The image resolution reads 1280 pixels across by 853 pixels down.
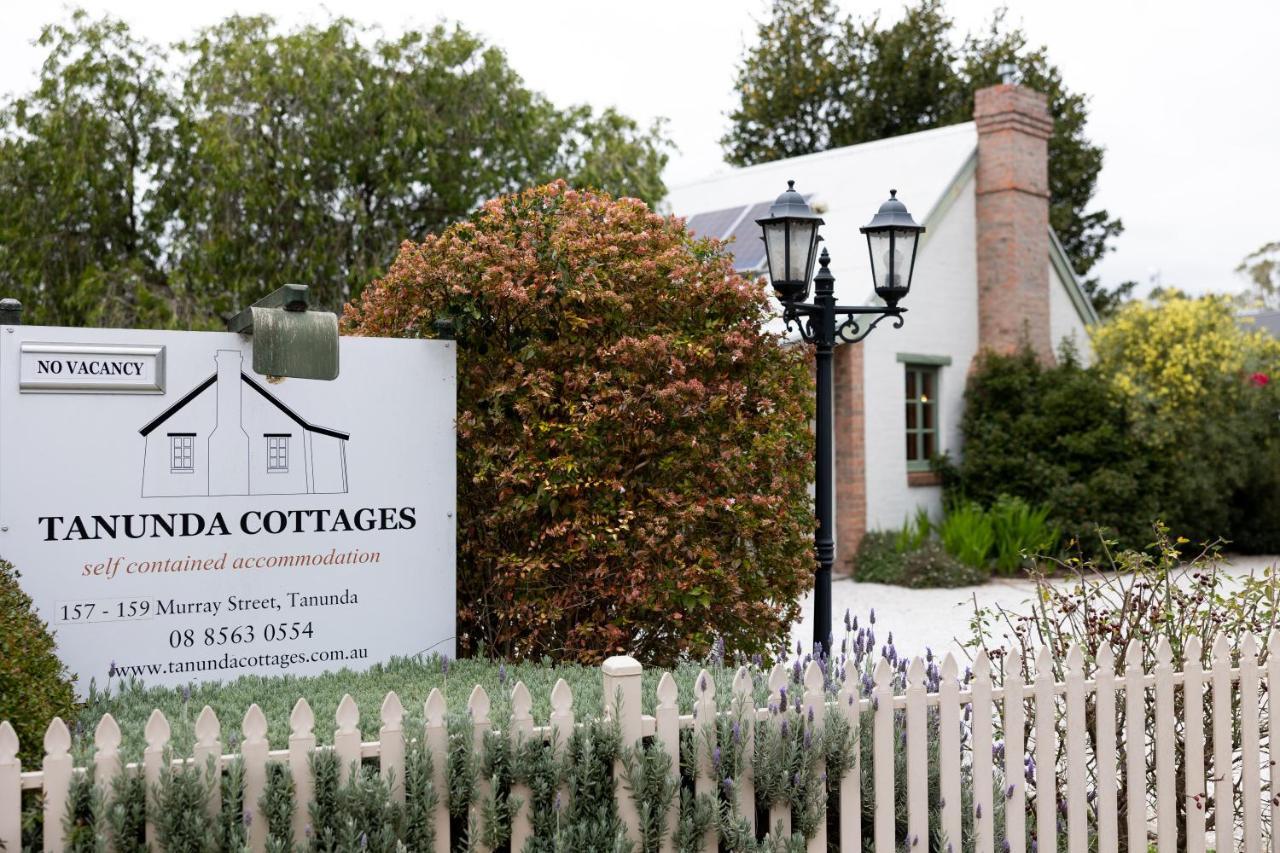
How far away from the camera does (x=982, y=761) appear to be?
4133 millimetres

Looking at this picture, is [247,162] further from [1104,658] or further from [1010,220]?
[1104,658]

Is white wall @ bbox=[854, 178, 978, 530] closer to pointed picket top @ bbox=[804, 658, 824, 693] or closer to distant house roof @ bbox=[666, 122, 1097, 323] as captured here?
distant house roof @ bbox=[666, 122, 1097, 323]

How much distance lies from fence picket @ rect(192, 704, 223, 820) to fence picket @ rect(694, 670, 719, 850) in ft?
4.62

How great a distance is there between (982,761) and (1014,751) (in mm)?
153

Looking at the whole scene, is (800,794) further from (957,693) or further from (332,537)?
(332,537)

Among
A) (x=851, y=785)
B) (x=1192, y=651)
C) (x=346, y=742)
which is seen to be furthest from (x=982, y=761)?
(x=346, y=742)

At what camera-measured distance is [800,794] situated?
12.5 ft

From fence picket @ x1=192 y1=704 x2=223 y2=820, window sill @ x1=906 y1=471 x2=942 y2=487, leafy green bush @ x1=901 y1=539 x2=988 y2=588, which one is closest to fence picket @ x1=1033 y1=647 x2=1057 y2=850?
fence picket @ x1=192 y1=704 x2=223 y2=820

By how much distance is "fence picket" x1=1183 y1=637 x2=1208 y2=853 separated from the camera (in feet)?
15.3

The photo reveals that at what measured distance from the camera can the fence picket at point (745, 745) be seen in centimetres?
378

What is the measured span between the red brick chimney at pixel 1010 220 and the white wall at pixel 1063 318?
2.36ft

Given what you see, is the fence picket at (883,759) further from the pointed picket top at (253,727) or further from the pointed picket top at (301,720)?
the pointed picket top at (253,727)

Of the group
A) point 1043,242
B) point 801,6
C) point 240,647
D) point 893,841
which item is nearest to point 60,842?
point 240,647

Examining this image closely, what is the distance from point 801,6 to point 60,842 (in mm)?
28793
